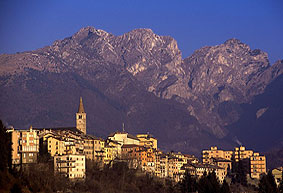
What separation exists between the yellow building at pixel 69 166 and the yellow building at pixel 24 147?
3.58m

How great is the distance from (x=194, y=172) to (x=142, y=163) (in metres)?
16.8

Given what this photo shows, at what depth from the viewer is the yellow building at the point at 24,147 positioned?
129m

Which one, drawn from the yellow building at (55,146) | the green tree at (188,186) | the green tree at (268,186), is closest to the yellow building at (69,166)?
the yellow building at (55,146)

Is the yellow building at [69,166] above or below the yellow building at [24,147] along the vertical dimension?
below

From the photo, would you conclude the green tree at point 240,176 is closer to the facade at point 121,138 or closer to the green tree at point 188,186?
the facade at point 121,138

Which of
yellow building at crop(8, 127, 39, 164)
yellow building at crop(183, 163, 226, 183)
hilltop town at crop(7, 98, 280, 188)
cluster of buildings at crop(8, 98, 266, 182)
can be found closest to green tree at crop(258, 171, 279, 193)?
hilltop town at crop(7, 98, 280, 188)

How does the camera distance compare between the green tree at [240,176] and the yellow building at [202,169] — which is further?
the yellow building at [202,169]

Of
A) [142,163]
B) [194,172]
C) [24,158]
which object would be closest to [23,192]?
[24,158]

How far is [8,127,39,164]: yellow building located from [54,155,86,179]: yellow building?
3584mm

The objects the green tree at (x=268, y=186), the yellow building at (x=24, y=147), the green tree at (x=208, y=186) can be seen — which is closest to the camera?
the yellow building at (x=24, y=147)

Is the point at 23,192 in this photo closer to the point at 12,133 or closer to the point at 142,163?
the point at 12,133

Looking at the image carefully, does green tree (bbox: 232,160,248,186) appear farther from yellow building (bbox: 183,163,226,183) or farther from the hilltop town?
the hilltop town

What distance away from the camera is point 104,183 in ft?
448

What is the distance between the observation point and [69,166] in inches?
5251
